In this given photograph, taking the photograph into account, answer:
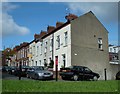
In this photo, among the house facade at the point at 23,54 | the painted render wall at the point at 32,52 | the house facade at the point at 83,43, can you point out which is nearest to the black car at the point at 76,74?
the house facade at the point at 83,43

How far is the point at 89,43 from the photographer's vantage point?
36.5 metres

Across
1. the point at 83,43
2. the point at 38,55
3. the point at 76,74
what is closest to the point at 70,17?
the point at 83,43

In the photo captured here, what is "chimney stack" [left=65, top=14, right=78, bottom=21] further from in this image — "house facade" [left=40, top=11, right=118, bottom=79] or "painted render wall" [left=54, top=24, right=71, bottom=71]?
"painted render wall" [left=54, top=24, right=71, bottom=71]

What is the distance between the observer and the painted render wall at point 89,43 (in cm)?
3434

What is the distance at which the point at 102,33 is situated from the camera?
39.1 metres

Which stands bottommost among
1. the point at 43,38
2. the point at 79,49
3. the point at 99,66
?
the point at 99,66

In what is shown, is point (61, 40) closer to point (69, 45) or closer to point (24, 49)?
point (69, 45)

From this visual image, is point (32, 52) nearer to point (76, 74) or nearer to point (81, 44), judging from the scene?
point (81, 44)

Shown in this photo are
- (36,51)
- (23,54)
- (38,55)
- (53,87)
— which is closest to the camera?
(53,87)

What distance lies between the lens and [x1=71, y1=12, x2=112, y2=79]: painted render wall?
113 feet

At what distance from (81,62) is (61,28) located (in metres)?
6.64

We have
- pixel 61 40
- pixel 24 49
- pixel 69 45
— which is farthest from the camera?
pixel 24 49

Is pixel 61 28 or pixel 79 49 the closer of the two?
pixel 79 49

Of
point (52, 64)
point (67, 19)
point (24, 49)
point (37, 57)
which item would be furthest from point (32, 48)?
point (67, 19)
